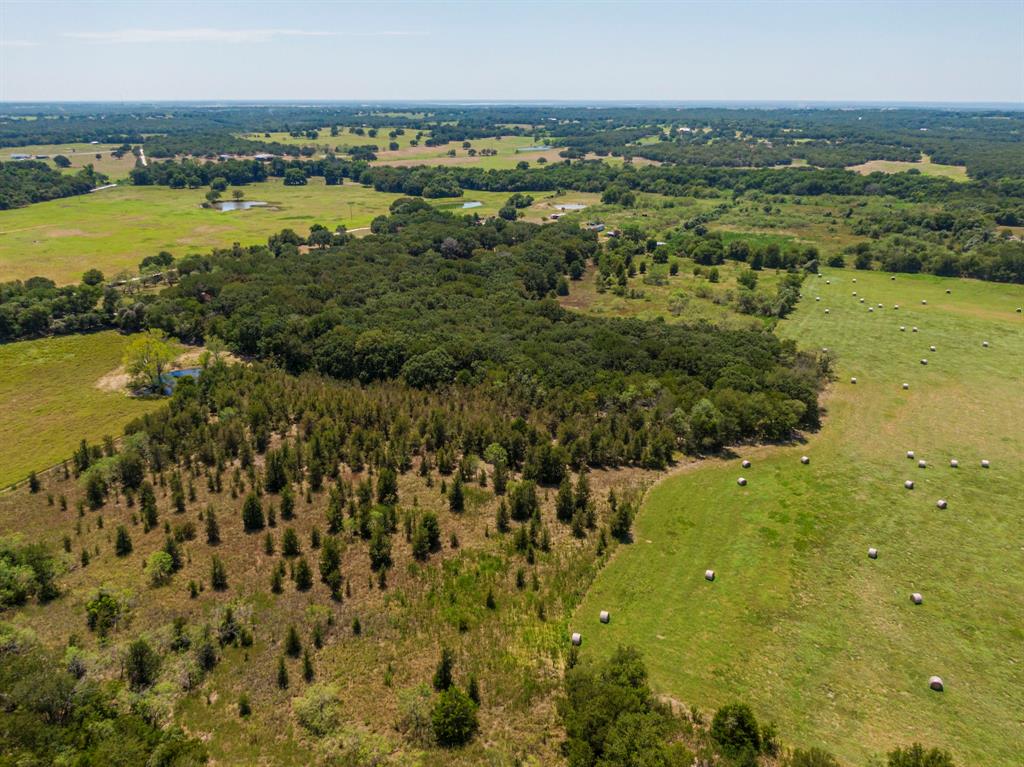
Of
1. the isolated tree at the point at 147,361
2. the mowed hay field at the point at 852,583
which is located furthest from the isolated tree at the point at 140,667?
the isolated tree at the point at 147,361

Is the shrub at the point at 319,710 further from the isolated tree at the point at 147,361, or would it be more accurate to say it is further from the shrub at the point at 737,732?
the isolated tree at the point at 147,361

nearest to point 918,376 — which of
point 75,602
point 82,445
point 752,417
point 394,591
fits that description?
point 752,417

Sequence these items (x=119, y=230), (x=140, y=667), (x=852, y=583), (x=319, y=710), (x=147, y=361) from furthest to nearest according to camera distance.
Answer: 1. (x=119, y=230)
2. (x=147, y=361)
3. (x=852, y=583)
4. (x=140, y=667)
5. (x=319, y=710)

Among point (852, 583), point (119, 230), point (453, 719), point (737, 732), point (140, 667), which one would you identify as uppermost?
point (119, 230)

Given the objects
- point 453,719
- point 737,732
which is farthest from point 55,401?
point 737,732

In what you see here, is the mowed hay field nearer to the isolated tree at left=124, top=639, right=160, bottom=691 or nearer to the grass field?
the isolated tree at left=124, top=639, right=160, bottom=691

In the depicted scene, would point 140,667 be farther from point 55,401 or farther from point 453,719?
point 55,401
